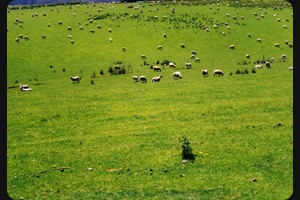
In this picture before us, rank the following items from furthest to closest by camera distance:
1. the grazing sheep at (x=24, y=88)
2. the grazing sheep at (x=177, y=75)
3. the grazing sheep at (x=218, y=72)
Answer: the grazing sheep at (x=218, y=72) < the grazing sheep at (x=177, y=75) < the grazing sheep at (x=24, y=88)

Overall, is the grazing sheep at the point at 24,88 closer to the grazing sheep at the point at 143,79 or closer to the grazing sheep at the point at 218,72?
the grazing sheep at the point at 143,79

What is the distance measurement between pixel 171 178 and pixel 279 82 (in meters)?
19.3

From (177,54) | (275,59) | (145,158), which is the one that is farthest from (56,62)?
(145,158)

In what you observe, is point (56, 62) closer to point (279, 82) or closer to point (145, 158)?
point (279, 82)

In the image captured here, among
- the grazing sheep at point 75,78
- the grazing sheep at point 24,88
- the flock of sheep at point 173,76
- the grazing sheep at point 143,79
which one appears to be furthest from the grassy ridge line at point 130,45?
the grazing sheep at point 143,79

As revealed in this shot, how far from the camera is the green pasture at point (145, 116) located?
14.0 metres

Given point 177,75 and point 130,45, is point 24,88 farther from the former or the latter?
point 130,45

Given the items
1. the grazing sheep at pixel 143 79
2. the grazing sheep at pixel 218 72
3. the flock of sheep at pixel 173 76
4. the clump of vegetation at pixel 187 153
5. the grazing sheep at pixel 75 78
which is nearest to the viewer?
the clump of vegetation at pixel 187 153

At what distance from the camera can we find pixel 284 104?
24062 mm

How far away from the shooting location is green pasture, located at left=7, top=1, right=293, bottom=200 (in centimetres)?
1401

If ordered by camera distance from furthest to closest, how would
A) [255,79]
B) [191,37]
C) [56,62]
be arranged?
[191,37] → [56,62] → [255,79]

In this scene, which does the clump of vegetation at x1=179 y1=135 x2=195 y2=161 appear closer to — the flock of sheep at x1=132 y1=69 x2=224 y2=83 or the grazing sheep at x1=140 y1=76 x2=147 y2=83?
the flock of sheep at x1=132 y1=69 x2=224 y2=83

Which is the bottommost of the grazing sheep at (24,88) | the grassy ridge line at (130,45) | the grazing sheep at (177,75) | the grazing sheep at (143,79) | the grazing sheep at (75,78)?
the grazing sheep at (24,88)

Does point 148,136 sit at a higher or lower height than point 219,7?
lower
